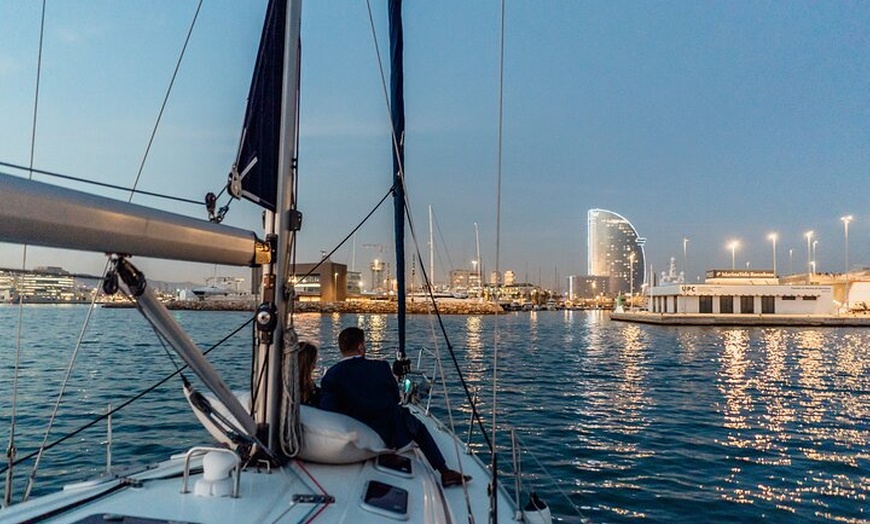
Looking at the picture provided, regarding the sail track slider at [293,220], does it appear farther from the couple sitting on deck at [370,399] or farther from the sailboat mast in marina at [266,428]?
the couple sitting on deck at [370,399]

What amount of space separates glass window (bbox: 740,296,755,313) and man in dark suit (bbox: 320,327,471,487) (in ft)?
238

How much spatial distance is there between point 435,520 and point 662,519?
4379mm

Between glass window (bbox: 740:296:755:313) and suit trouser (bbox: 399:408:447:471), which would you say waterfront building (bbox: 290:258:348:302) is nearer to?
glass window (bbox: 740:296:755:313)

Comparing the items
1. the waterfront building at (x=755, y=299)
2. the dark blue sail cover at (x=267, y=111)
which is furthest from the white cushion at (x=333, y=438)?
the waterfront building at (x=755, y=299)

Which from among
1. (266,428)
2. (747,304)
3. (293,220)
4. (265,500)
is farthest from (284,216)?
(747,304)

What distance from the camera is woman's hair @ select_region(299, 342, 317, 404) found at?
4.08 meters

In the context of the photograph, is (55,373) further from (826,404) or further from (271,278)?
(826,404)

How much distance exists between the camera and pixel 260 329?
3.33 meters

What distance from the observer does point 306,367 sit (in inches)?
163

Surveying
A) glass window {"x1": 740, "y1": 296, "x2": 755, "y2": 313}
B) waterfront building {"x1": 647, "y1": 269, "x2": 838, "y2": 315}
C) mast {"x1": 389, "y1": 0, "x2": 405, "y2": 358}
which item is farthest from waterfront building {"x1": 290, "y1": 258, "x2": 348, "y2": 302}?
mast {"x1": 389, "y1": 0, "x2": 405, "y2": 358}

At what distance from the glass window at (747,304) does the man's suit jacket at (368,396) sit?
7262 centimetres

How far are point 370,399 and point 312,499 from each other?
3.02ft

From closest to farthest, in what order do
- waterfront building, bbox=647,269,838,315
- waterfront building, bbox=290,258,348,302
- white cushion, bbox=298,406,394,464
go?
white cushion, bbox=298,406,394,464, waterfront building, bbox=647,269,838,315, waterfront building, bbox=290,258,348,302

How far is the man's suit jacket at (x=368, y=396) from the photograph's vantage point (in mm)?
3895
